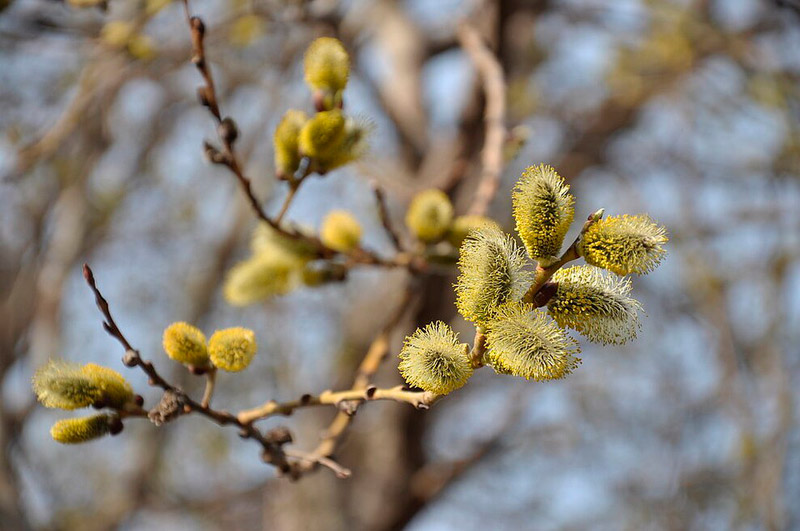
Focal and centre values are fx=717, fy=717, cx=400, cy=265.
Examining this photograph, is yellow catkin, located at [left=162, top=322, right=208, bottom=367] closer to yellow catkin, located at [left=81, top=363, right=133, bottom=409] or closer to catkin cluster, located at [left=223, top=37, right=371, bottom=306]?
yellow catkin, located at [left=81, top=363, right=133, bottom=409]

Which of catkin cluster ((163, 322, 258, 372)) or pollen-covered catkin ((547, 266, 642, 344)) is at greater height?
pollen-covered catkin ((547, 266, 642, 344))

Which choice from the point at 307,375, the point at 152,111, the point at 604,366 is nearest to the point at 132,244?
the point at 152,111

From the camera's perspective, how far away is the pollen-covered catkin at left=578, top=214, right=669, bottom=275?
76 centimetres

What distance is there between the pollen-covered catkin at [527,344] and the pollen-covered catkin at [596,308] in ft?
0.14

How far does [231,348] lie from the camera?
3.33 ft

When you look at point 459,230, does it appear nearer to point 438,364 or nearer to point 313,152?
point 313,152

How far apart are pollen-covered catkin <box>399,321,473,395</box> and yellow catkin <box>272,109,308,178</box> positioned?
1.88 ft

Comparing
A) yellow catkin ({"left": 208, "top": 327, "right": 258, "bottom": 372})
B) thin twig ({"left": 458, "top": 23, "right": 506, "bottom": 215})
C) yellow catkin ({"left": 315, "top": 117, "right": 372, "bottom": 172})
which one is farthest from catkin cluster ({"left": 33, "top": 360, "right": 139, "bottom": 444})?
thin twig ({"left": 458, "top": 23, "right": 506, "bottom": 215})

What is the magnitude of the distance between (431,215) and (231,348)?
1.87ft

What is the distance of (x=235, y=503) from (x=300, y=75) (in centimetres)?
312

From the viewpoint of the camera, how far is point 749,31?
3568 mm

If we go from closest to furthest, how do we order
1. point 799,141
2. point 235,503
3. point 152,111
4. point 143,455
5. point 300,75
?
point 799,141 → point 143,455 → point 300,75 → point 152,111 → point 235,503

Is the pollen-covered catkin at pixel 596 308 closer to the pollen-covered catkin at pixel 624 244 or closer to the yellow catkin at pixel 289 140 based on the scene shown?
the pollen-covered catkin at pixel 624 244

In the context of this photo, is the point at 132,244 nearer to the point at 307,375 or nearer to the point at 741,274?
the point at 307,375
